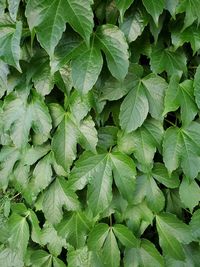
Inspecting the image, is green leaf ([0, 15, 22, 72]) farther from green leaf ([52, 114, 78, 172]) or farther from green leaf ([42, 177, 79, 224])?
green leaf ([42, 177, 79, 224])

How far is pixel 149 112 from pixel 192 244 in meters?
0.65

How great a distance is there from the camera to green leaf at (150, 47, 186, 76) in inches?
55.0

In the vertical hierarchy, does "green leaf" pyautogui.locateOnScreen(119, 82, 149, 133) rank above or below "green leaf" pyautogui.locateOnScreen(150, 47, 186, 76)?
below

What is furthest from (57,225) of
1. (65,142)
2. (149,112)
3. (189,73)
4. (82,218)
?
(189,73)

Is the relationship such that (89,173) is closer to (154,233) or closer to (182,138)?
(182,138)

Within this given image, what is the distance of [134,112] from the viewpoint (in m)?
1.37

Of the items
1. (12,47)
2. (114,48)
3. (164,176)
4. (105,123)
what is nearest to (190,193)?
(164,176)

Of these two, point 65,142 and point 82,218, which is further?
point 82,218

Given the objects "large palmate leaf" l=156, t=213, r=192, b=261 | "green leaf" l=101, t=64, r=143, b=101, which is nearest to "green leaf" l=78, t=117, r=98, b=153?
"green leaf" l=101, t=64, r=143, b=101

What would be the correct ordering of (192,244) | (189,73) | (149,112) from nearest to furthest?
(149,112) → (189,73) → (192,244)

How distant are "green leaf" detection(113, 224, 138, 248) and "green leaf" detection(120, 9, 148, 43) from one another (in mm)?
729

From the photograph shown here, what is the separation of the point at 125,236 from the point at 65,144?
456mm

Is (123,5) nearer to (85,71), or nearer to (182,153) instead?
(85,71)

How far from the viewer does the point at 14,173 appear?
170 centimetres
